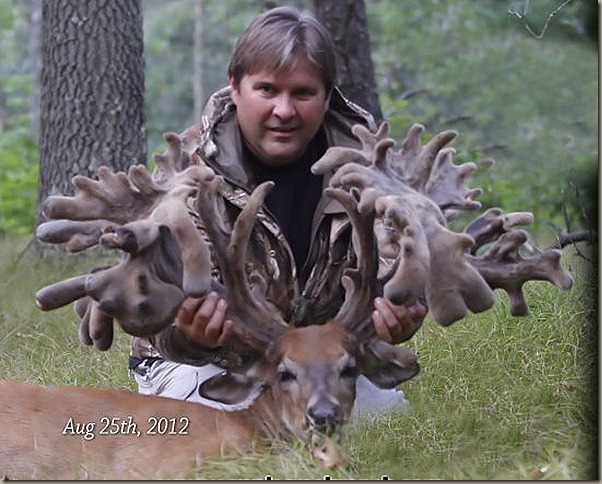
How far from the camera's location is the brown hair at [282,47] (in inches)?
190

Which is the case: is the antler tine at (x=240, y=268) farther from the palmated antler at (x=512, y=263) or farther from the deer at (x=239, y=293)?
the palmated antler at (x=512, y=263)

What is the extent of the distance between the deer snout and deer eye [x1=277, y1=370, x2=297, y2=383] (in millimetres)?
196

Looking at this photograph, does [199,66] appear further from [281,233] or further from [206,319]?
[206,319]

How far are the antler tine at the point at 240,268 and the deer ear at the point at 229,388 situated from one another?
0.49 feet

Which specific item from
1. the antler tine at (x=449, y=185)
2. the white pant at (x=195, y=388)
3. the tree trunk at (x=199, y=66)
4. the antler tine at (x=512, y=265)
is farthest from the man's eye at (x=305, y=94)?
the tree trunk at (x=199, y=66)

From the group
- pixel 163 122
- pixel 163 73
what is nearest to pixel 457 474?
pixel 163 122

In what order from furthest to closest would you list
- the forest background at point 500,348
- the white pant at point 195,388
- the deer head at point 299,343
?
the white pant at point 195,388 < the deer head at point 299,343 < the forest background at point 500,348

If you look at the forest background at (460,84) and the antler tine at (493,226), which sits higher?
the antler tine at (493,226)

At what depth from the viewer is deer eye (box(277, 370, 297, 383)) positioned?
14.5ft

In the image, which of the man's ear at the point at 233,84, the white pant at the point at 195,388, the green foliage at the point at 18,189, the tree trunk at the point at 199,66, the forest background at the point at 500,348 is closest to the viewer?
the forest background at the point at 500,348

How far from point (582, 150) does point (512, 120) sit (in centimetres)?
644

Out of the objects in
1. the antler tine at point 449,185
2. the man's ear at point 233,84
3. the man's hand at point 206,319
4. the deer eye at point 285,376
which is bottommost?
the deer eye at point 285,376

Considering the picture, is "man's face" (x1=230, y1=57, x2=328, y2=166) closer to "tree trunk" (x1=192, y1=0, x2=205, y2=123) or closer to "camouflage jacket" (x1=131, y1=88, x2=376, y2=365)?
"camouflage jacket" (x1=131, y1=88, x2=376, y2=365)

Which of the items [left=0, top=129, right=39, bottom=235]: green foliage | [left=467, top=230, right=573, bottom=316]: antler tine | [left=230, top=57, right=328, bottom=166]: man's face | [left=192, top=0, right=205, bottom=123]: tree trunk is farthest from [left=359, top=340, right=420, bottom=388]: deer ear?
[left=192, top=0, right=205, bottom=123]: tree trunk
